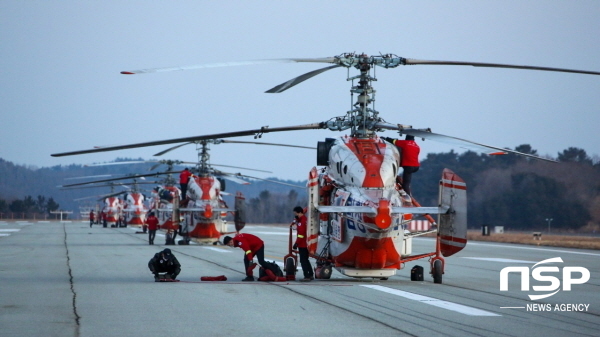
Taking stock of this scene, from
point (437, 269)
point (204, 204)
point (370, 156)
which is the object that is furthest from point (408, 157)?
point (204, 204)

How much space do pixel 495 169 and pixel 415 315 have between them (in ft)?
206

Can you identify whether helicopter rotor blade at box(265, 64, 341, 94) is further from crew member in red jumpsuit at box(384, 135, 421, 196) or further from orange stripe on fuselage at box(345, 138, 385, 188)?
crew member in red jumpsuit at box(384, 135, 421, 196)

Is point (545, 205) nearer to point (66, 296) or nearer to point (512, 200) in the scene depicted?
point (512, 200)

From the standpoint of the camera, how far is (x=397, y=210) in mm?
15031

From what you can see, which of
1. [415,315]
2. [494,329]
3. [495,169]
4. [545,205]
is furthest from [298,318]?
[495,169]

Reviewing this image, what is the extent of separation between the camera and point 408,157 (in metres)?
18.2

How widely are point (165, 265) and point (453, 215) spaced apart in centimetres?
612

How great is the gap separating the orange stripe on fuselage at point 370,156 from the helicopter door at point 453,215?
1.39m

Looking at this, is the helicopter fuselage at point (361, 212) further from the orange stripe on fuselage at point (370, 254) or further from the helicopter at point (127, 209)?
the helicopter at point (127, 209)

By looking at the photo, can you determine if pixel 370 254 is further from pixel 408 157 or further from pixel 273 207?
pixel 273 207

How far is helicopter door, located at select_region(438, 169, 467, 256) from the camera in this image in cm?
1552

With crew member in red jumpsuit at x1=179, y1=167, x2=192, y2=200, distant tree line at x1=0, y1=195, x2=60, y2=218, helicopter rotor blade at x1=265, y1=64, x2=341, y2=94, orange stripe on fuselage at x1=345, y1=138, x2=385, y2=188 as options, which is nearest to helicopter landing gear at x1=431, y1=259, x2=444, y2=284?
orange stripe on fuselage at x1=345, y1=138, x2=385, y2=188

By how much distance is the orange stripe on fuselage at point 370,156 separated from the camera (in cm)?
1662

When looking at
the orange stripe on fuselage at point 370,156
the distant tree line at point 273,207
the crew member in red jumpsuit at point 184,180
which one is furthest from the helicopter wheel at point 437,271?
the distant tree line at point 273,207
